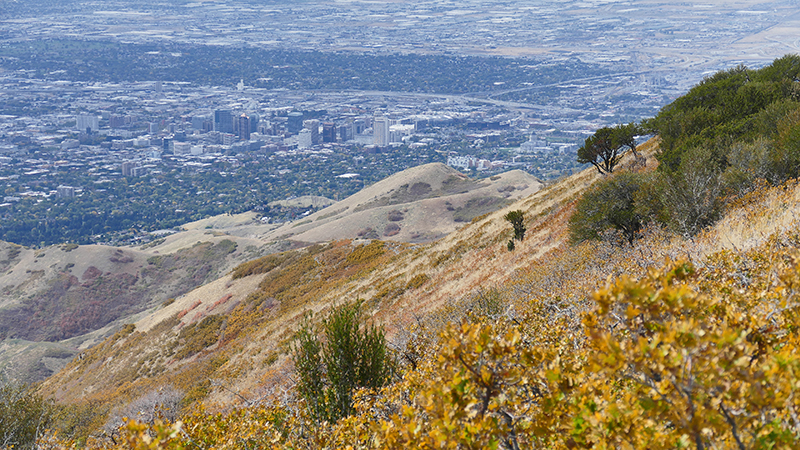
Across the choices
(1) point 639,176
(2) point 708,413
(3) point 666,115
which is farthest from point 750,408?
(3) point 666,115

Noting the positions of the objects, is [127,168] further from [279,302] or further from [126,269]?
[279,302]

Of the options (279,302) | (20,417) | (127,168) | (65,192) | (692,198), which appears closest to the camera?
(692,198)

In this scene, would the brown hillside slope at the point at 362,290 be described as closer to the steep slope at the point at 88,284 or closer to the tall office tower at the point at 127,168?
the steep slope at the point at 88,284

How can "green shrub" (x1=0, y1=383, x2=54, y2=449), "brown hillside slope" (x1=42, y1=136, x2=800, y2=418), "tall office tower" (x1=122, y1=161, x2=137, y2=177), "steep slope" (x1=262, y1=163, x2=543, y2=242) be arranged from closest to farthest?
"brown hillside slope" (x1=42, y1=136, x2=800, y2=418) < "green shrub" (x1=0, y1=383, x2=54, y2=449) < "steep slope" (x1=262, y1=163, x2=543, y2=242) < "tall office tower" (x1=122, y1=161, x2=137, y2=177)

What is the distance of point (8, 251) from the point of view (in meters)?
79.2

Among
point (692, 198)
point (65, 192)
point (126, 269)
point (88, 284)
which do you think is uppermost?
point (692, 198)

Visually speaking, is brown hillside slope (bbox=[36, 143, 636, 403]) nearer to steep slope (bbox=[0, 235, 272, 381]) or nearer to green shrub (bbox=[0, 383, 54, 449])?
green shrub (bbox=[0, 383, 54, 449])

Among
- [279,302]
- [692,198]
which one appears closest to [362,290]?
[279,302]

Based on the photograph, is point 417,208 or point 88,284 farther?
point 417,208

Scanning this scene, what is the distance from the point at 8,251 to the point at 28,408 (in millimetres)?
81846

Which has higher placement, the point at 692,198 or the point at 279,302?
the point at 692,198

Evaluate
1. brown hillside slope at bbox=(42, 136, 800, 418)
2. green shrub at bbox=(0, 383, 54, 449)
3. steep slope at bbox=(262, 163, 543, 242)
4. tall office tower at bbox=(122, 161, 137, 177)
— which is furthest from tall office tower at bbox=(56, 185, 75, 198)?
green shrub at bbox=(0, 383, 54, 449)

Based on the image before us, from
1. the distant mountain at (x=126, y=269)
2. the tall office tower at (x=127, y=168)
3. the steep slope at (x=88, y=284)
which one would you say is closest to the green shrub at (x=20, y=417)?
the distant mountain at (x=126, y=269)

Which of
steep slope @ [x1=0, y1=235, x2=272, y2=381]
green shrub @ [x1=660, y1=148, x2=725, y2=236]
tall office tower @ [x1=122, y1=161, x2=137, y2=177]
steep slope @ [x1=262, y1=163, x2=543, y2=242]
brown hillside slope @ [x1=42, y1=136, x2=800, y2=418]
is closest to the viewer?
brown hillside slope @ [x1=42, y1=136, x2=800, y2=418]
